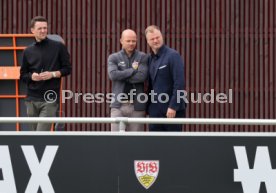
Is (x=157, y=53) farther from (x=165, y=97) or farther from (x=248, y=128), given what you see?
(x=248, y=128)

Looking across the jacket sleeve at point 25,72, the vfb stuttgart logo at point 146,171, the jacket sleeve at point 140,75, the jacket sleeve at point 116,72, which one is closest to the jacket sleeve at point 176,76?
the jacket sleeve at point 140,75

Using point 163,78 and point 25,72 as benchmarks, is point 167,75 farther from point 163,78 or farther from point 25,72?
point 25,72

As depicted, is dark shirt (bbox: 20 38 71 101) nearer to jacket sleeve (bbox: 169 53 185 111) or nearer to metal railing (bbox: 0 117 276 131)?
jacket sleeve (bbox: 169 53 185 111)

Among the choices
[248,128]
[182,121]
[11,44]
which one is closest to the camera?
[182,121]

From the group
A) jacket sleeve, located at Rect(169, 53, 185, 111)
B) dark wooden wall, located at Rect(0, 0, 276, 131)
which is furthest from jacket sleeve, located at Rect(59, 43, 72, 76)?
dark wooden wall, located at Rect(0, 0, 276, 131)

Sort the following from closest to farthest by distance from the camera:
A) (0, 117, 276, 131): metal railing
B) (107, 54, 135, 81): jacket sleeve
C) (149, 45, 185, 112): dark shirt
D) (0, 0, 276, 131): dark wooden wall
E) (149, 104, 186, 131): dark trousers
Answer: (0, 117, 276, 131): metal railing
(149, 104, 186, 131): dark trousers
(149, 45, 185, 112): dark shirt
(107, 54, 135, 81): jacket sleeve
(0, 0, 276, 131): dark wooden wall

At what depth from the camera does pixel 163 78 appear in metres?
10.8

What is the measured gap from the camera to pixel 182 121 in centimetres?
851

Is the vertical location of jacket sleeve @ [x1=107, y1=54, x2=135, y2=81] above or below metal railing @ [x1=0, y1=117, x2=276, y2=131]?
above

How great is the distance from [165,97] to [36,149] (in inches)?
97.8

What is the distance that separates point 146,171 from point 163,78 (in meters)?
2.33

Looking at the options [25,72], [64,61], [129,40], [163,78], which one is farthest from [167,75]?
[25,72]

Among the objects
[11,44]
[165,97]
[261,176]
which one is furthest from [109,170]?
[11,44]

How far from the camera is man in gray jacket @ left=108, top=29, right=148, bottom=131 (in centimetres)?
1101
